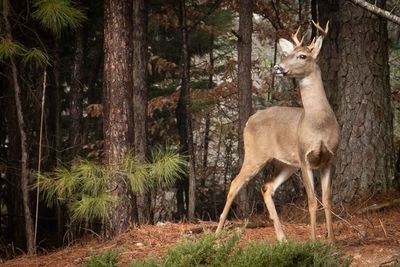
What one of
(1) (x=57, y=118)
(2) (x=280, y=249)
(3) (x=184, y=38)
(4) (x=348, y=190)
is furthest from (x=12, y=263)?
(3) (x=184, y=38)

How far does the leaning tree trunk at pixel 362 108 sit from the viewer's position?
9.42 metres

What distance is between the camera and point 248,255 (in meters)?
5.34

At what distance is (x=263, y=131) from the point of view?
7.79 m

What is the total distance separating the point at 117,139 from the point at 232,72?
979cm

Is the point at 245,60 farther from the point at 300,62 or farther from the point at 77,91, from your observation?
the point at 300,62

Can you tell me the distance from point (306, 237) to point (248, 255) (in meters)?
2.49

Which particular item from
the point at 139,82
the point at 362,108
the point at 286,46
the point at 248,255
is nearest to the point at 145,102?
the point at 139,82

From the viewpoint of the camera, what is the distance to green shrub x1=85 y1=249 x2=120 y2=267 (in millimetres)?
5988

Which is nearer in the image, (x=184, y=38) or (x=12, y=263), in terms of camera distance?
(x=12, y=263)

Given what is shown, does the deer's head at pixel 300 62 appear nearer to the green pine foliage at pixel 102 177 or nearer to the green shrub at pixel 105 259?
the green pine foliage at pixel 102 177

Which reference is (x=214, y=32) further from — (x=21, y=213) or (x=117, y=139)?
(x=117, y=139)

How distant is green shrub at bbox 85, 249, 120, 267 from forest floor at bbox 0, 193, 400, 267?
364 mm

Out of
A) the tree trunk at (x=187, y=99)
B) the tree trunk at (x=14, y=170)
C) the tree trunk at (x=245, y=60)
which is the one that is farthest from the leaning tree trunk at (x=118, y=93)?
the tree trunk at (x=14, y=170)

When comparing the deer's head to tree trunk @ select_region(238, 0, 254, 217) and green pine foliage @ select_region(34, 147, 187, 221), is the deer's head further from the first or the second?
tree trunk @ select_region(238, 0, 254, 217)
